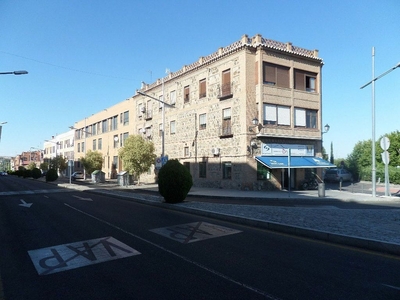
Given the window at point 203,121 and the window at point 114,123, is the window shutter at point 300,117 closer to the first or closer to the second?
the window at point 203,121

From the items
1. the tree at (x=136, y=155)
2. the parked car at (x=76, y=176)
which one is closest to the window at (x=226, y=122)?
the tree at (x=136, y=155)

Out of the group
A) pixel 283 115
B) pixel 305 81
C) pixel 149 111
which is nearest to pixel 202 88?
pixel 283 115

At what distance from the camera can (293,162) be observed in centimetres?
2327

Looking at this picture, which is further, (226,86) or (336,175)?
(336,175)

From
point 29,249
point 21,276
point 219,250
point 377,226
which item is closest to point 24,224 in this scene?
point 29,249

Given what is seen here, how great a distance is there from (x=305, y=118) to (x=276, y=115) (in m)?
3.22

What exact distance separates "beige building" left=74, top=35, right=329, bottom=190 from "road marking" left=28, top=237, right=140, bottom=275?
51.8ft

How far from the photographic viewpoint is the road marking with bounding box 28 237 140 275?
5.41m

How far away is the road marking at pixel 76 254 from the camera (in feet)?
17.7

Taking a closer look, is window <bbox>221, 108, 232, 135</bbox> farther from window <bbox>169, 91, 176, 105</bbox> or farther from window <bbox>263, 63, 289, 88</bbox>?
window <bbox>169, 91, 176, 105</bbox>

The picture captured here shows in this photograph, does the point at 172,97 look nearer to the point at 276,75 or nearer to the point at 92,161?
the point at 276,75

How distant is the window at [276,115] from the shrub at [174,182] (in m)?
11.0

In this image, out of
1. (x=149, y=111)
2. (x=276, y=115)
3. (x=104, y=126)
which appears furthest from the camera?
(x=104, y=126)

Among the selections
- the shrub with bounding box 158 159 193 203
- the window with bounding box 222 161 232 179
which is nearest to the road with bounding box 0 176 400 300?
the shrub with bounding box 158 159 193 203
